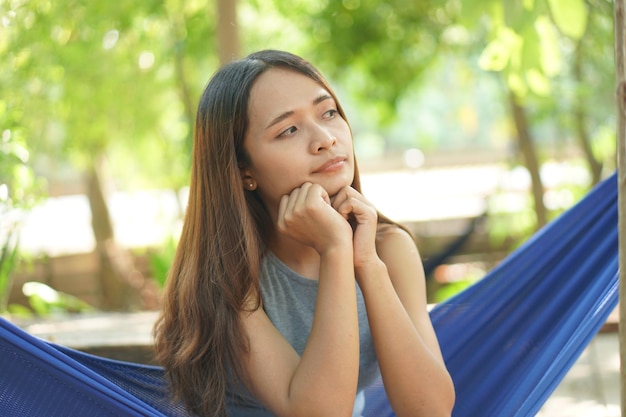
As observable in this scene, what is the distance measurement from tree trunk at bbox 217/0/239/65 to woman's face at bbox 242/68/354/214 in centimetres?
249

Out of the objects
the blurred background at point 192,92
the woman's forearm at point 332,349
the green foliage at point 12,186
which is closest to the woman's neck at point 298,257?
the woman's forearm at point 332,349

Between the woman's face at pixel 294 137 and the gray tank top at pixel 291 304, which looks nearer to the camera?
the woman's face at pixel 294 137

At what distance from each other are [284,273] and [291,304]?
0.23 ft

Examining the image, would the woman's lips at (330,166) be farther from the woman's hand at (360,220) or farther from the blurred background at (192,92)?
the blurred background at (192,92)

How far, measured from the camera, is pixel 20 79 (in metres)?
5.05

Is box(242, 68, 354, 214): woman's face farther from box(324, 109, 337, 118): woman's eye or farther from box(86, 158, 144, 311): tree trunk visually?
box(86, 158, 144, 311): tree trunk

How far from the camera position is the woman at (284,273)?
1.61m

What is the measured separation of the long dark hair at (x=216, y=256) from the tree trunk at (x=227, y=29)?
2.43 m

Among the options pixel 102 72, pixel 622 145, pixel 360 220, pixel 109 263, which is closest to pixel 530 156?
pixel 102 72

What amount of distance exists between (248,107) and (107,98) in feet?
16.2

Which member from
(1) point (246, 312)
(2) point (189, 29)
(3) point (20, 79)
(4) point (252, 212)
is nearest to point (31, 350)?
(1) point (246, 312)

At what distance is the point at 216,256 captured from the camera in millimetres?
1761

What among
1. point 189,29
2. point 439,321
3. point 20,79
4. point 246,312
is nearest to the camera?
point 246,312

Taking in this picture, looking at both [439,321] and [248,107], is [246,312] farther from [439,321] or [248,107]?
[439,321]
